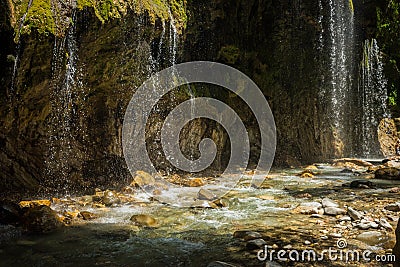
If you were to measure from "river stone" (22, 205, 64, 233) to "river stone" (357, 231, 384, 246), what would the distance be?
414 centimetres

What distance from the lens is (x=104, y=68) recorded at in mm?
7641

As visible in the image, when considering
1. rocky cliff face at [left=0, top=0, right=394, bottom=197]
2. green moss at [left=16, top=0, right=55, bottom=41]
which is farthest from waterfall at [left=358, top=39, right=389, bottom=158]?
green moss at [left=16, top=0, right=55, bottom=41]

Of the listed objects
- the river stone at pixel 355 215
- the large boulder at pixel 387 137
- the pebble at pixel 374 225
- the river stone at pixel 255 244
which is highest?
the large boulder at pixel 387 137

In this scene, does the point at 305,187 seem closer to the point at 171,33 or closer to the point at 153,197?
the point at 153,197

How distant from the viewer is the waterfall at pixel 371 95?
1627 cm

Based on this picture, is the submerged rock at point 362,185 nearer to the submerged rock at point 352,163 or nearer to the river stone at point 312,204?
the river stone at point 312,204

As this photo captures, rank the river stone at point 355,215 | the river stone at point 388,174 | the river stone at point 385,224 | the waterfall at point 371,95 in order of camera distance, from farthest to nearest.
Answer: the waterfall at point 371,95
the river stone at point 388,174
the river stone at point 355,215
the river stone at point 385,224

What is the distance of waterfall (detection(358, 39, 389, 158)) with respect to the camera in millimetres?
16266

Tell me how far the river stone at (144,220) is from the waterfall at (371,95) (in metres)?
14.2

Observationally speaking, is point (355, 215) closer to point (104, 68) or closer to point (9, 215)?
point (9, 215)

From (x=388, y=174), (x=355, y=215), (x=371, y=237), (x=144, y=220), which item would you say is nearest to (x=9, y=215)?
→ (x=144, y=220)

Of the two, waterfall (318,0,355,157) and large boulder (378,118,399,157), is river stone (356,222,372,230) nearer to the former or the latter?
waterfall (318,0,355,157)

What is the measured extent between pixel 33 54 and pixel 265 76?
9.84 metres

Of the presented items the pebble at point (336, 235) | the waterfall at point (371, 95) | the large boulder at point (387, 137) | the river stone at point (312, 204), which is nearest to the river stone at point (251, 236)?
the pebble at point (336, 235)
